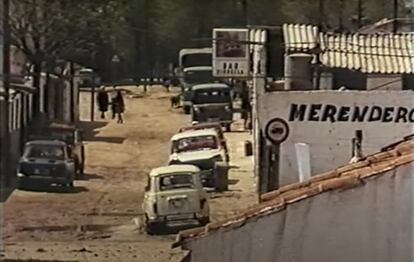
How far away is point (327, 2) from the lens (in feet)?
62.6

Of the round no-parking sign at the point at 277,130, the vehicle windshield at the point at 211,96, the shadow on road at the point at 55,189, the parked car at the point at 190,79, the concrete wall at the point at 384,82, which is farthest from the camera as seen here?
the vehicle windshield at the point at 211,96

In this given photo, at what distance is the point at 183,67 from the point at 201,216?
11.1 m

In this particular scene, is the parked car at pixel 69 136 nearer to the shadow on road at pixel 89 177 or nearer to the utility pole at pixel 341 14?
the shadow on road at pixel 89 177

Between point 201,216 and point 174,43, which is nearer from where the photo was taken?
point 201,216

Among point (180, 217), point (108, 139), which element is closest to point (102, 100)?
point (108, 139)

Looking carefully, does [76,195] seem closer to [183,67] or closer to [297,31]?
[297,31]

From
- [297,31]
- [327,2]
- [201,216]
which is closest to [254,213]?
[201,216]

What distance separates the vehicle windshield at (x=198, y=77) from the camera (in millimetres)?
23309

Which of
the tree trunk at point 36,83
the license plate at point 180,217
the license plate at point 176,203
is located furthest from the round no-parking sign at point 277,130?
the tree trunk at point 36,83

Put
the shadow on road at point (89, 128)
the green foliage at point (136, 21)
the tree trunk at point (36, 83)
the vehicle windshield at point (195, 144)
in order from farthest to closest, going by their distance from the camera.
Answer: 1. the shadow on road at point (89, 128)
2. the green foliage at point (136, 21)
3. the vehicle windshield at point (195, 144)
4. the tree trunk at point (36, 83)

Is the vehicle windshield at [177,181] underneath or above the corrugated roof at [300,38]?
underneath

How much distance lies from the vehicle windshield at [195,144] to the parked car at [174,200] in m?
2.82

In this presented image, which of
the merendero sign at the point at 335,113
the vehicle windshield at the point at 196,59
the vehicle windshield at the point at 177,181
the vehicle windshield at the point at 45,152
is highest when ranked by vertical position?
the vehicle windshield at the point at 196,59

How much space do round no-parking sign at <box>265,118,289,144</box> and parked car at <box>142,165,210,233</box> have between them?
91 cm
